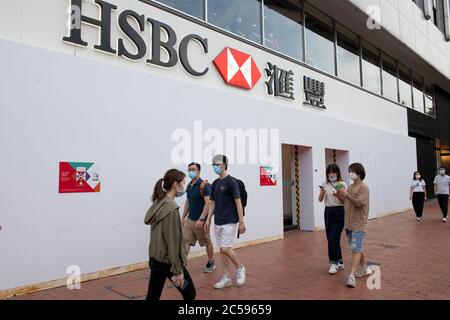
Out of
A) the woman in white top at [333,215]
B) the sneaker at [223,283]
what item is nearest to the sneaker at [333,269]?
the woman in white top at [333,215]

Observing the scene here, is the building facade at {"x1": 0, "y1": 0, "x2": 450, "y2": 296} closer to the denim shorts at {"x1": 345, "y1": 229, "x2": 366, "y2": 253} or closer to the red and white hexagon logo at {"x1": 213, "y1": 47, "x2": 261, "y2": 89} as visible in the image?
the red and white hexagon logo at {"x1": 213, "y1": 47, "x2": 261, "y2": 89}

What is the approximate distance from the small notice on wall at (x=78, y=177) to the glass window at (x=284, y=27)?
223 inches

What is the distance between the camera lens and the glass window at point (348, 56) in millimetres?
11664

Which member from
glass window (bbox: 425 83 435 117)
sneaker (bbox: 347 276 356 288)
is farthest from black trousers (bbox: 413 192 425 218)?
glass window (bbox: 425 83 435 117)

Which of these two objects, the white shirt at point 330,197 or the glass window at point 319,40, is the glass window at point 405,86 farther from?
the white shirt at point 330,197

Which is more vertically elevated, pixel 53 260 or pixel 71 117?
pixel 71 117

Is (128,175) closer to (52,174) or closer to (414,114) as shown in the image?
(52,174)

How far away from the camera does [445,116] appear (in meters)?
20.2

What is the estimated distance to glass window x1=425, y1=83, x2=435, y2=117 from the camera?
18397 mm

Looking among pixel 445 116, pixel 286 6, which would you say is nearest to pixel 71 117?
pixel 286 6

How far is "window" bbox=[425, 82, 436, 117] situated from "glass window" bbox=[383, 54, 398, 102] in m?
4.35

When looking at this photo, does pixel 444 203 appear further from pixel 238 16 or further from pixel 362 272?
pixel 238 16

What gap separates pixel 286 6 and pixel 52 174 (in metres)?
7.79

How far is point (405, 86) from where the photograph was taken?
52.9 ft
